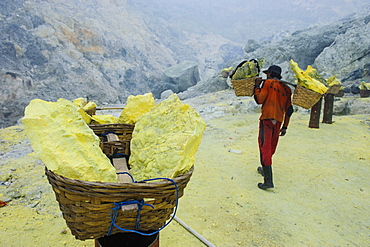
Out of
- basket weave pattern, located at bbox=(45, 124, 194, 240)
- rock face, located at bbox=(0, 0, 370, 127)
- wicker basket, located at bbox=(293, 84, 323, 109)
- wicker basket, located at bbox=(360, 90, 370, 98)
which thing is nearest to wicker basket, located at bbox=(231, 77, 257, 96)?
wicker basket, located at bbox=(293, 84, 323, 109)

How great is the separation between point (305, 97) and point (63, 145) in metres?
2.76

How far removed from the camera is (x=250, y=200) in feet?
8.70

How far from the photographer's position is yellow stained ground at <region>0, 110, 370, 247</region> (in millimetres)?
1938

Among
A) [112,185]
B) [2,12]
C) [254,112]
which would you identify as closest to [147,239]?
[112,185]

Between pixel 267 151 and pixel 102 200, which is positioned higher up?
pixel 102 200

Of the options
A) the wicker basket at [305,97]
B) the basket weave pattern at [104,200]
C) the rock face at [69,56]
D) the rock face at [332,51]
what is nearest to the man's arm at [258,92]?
the wicker basket at [305,97]

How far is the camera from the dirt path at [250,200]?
76.6 inches

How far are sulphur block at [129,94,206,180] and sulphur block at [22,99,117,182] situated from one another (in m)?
0.24

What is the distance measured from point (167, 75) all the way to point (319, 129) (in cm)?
1463

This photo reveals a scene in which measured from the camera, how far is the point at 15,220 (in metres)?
2.05

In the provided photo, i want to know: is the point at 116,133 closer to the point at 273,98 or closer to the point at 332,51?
the point at 273,98

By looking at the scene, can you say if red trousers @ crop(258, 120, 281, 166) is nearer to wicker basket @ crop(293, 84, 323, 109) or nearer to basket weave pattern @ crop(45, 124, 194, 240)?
wicker basket @ crop(293, 84, 323, 109)

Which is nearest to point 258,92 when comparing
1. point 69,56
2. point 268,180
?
point 268,180

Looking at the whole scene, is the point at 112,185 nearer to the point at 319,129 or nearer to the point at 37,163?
the point at 37,163
